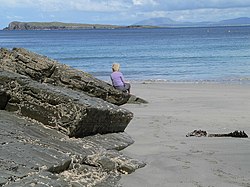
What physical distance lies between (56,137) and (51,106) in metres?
0.52

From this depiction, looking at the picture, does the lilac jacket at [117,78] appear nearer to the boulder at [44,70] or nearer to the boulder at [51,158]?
the boulder at [44,70]

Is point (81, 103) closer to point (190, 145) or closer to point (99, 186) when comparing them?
point (99, 186)

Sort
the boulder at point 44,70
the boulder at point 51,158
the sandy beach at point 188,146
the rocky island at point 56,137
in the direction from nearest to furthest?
the boulder at point 51,158 → the rocky island at point 56,137 → the sandy beach at point 188,146 → the boulder at point 44,70

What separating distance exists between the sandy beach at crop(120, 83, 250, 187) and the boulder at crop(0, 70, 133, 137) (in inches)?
41.2

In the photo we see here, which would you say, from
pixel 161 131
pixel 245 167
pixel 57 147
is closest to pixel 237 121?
pixel 161 131

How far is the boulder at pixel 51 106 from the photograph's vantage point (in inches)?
267

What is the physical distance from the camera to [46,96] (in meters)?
6.84

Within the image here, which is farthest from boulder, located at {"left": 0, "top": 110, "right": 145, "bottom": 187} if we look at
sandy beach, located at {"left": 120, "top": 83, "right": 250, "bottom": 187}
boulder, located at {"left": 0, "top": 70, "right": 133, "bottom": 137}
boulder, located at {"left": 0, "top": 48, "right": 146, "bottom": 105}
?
boulder, located at {"left": 0, "top": 48, "right": 146, "bottom": 105}

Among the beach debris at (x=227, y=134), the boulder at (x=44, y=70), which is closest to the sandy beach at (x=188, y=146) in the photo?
the beach debris at (x=227, y=134)

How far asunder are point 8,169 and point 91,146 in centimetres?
221

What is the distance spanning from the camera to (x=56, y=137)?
6.63m

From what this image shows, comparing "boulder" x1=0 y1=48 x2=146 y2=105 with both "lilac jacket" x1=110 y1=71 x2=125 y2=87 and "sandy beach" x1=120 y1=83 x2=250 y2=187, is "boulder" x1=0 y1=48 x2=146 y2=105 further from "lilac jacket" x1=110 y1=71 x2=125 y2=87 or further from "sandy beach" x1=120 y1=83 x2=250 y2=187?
"lilac jacket" x1=110 y1=71 x2=125 y2=87

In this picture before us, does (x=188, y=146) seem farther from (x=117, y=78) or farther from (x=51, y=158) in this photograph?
(x=117, y=78)

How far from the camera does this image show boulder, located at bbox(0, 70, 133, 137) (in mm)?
6789
